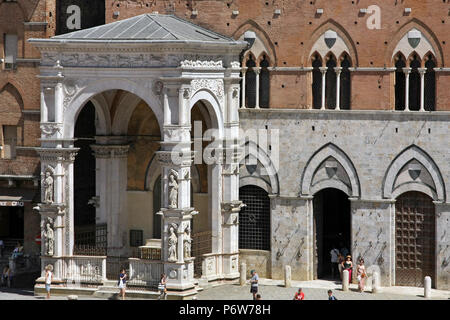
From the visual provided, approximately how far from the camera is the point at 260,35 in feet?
156

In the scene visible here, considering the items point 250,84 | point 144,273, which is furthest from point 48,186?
point 250,84

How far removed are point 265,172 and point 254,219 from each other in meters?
1.99

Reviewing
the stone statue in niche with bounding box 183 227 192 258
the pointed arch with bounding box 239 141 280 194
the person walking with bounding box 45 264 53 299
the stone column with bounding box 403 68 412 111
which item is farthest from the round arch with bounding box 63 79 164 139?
the stone column with bounding box 403 68 412 111

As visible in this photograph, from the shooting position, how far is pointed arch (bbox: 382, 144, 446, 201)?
45.4 meters

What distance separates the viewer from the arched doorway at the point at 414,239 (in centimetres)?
4584

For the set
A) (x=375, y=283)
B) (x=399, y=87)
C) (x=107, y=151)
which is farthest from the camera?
(x=107, y=151)

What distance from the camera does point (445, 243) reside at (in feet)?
149

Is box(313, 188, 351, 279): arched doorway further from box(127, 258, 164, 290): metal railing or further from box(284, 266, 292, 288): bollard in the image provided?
box(127, 258, 164, 290): metal railing

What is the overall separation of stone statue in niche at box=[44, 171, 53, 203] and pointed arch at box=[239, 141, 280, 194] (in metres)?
7.58

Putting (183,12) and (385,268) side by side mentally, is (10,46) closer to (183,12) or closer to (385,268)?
(183,12)

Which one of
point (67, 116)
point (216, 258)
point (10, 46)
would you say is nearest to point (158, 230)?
point (216, 258)

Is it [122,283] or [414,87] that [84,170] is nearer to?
[122,283]

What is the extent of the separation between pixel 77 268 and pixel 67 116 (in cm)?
563

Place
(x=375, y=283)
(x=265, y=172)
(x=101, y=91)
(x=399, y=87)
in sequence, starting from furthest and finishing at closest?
(x=265, y=172), (x=399, y=87), (x=375, y=283), (x=101, y=91)
